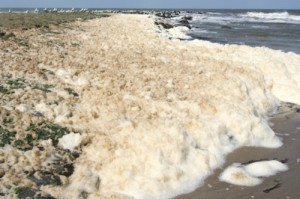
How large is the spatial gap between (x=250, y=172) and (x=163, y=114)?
82.5 inches

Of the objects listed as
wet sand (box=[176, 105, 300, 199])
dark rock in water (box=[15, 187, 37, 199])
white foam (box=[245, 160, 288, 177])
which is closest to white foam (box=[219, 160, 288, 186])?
white foam (box=[245, 160, 288, 177])

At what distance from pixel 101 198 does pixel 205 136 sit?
2.87 metres

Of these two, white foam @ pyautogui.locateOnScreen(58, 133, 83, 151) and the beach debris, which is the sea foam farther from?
the beach debris

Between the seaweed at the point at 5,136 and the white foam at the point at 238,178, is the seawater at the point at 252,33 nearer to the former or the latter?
the white foam at the point at 238,178

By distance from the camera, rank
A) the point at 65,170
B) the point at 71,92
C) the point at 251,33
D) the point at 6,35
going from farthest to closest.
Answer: the point at 251,33, the point at 6,35, the point at 71,92, the point at 65,170

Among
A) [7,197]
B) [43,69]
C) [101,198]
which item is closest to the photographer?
[7,197]

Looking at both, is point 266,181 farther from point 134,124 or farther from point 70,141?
point 70,141

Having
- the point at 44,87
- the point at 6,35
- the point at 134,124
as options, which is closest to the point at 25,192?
the point at 134,124

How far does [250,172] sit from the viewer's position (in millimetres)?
7566

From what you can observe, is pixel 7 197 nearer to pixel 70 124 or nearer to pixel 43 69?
pixel 70 124

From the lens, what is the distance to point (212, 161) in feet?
25.5

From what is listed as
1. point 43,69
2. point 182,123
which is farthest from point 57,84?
point 182,123

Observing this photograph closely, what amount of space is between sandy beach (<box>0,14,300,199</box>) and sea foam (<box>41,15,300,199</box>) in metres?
0.02

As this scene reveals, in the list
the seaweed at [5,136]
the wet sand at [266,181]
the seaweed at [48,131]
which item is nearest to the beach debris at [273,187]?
the wet sand at [266,181]
